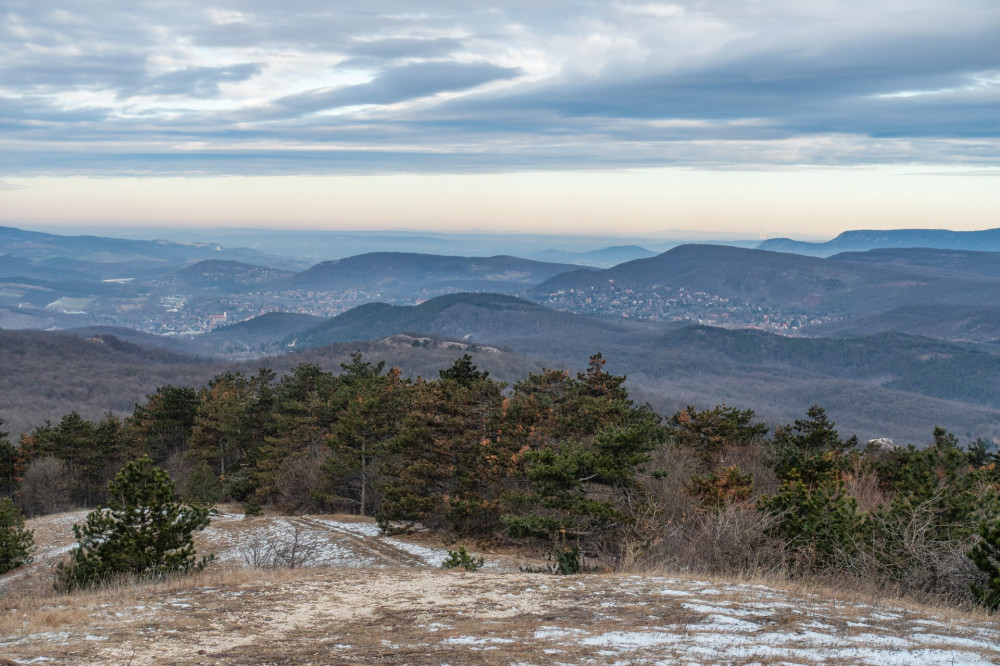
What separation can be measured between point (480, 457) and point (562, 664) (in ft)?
61.0

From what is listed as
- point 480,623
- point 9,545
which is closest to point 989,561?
point 480,623

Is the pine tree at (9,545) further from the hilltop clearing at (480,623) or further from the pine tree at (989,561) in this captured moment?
the pine tree at (989,561)

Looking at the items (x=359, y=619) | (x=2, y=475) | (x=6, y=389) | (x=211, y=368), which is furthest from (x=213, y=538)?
(x=211, y=368)

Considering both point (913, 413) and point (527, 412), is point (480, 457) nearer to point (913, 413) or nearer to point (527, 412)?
point (527, 412)

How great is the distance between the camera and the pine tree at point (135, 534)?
13367 millimetres

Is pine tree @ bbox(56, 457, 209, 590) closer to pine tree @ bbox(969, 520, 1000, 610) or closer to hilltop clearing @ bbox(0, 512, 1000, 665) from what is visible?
hilltop clearing @ bbox(0, 512, 1000, 665)

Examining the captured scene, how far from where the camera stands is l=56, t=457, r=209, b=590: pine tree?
43.9 feet

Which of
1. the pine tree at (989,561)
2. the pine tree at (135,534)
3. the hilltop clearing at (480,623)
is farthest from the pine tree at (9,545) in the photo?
the pine tree at (989,561)

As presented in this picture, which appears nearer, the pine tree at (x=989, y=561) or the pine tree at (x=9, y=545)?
the pine tree at (x=989, y=561)

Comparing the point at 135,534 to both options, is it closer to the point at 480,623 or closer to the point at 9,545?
the point at 480,623

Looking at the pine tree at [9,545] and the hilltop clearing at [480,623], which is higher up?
the hilltop clearing at [480,623]

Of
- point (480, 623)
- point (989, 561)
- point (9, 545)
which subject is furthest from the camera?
point (9, 545)

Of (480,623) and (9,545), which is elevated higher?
(480,623)

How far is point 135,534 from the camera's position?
1359 centimetres
